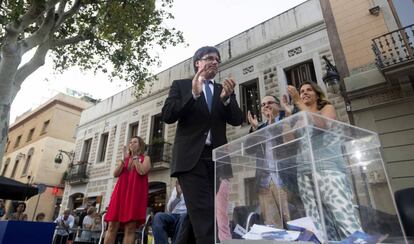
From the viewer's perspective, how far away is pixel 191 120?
6.09 ft

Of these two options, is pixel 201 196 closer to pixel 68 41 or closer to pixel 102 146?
pixel 68 41

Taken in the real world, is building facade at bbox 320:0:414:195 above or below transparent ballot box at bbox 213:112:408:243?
above

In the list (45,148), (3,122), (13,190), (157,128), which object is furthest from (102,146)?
(3,122)

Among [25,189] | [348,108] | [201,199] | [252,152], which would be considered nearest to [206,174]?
[201,199]

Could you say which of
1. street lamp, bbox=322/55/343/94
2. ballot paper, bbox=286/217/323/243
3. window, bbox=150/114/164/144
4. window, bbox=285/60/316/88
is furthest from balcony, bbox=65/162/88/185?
ballot paper, bbox=286/217/323/243

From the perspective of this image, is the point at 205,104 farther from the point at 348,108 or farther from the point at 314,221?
the point at 348,108

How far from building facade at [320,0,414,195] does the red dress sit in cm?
499

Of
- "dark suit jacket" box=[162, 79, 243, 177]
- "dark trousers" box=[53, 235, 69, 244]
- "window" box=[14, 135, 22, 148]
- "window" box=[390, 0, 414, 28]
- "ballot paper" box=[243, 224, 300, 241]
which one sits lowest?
"dark trousers" box=[53, 235, 69, 244]

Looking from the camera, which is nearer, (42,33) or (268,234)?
(268,234)

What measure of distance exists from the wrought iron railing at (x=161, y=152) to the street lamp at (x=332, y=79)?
246 inches

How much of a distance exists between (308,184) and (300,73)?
7.63 meters

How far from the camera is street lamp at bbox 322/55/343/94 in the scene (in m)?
6.75

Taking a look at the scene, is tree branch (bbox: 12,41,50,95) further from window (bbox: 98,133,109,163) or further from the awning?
window (bbox: 98,133,109,163)

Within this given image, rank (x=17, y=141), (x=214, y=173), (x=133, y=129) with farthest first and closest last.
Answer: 1. (x=17, y=141)
2. (x=133, y=129)
3. (x=214, y=173)
